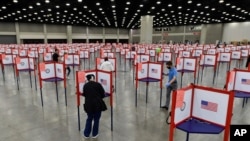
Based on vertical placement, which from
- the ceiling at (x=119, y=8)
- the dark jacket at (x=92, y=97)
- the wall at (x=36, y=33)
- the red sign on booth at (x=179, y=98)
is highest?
the ceiling at (x=119, y=8)

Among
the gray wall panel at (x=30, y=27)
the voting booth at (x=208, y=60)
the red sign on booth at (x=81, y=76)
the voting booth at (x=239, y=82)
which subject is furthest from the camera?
the gray wall panel at (x=30, y=27)

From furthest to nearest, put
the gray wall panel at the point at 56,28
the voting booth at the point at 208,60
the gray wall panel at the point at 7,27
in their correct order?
the gray wall panel at the point at 56,28 → the gray wall panel at the point at 7,27 → the voting booth at the point at 208,60

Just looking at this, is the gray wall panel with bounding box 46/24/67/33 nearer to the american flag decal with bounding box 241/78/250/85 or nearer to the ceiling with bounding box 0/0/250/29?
the ceiling with bounding box 0/0/250/29

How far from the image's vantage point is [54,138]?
489cm

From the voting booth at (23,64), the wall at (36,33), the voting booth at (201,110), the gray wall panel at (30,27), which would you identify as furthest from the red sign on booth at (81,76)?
the gray wall panel at (30,27)

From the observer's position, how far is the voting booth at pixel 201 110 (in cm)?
323

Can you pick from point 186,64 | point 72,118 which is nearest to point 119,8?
point 186,64

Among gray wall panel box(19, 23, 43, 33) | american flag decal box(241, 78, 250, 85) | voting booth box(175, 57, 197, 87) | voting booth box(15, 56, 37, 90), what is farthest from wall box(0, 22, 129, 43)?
american flag decal box(241, 78, 250, 85)

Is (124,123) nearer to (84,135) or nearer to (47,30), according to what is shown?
(84,135)

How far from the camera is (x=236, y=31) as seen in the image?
40.7m

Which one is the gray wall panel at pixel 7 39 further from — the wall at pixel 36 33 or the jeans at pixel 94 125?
the jeans at pixel 94 125

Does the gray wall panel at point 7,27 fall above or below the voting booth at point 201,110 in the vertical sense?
above

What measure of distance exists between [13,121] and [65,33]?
1730 inches

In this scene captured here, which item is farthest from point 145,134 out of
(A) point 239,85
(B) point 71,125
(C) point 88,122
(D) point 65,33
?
(D) point 65,33
